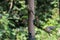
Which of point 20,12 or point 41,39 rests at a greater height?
point 20,12

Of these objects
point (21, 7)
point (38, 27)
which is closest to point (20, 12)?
point (21, 7)

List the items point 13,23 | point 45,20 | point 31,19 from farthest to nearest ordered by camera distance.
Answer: point 45,20 → point 13,23 → point 31,19

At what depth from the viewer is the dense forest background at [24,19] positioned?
557 cm

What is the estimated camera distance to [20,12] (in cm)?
645

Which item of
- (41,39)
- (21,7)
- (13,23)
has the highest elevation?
(21,7)

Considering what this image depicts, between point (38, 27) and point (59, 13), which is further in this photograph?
point (59, 13)

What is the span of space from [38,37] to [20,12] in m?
1.10

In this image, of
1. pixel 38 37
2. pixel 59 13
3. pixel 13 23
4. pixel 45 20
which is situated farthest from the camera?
pixel 59 13

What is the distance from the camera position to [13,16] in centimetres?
628

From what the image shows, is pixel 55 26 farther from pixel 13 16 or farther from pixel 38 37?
pixel 13 16

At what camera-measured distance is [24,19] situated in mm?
6441

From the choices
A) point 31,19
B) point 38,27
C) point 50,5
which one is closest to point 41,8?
point 50,5

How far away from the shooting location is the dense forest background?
5.57m

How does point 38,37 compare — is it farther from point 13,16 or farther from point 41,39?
point 13,16
